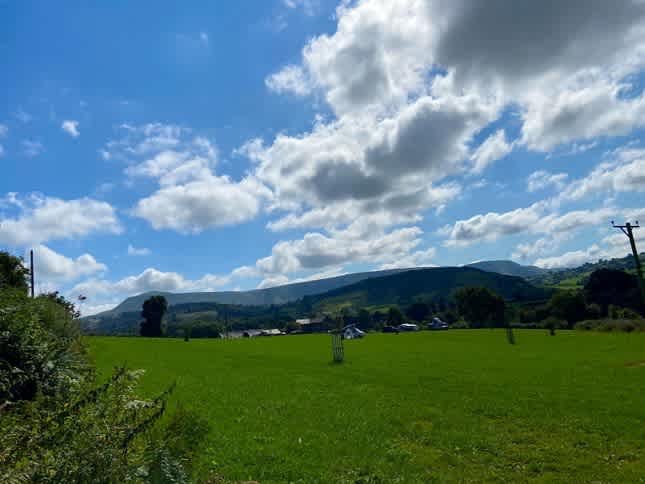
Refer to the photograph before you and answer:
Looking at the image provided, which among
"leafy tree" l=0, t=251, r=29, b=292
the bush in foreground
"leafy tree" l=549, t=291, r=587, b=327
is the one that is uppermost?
"leafy tree" l=0, t=251, r=29, b=292

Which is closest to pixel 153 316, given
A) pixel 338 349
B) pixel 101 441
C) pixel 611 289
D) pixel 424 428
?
pixel 338 349

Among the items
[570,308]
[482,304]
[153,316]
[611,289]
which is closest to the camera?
[570,308]

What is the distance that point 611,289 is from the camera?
385 feet

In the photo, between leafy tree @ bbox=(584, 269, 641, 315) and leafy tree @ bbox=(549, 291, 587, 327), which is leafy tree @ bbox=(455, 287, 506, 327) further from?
leafy tree @ bbox=(584, 269, 641, 315)

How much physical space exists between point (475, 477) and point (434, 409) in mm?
8620

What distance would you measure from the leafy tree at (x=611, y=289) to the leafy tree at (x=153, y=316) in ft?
417

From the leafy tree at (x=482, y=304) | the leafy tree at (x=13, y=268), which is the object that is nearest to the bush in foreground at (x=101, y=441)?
the leafy tree at (x=13, y=268)

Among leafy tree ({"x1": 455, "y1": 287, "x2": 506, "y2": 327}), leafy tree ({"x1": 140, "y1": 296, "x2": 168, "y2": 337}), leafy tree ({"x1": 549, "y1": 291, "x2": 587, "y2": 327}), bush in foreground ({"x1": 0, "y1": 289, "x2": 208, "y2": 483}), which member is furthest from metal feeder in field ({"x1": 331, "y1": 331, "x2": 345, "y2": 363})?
leafy tree ({"x1": 140, "y1": 296, "x2": 168, "y2": 337})

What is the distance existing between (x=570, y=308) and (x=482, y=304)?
2183 centimetres

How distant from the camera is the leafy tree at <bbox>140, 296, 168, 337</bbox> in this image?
13438cm

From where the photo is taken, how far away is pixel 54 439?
530 cm

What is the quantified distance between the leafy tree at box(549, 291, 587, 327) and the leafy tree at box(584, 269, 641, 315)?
8160 millimetres

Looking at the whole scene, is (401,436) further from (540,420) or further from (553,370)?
(553,370)

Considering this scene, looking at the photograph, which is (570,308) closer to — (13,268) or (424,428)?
(424,428)
